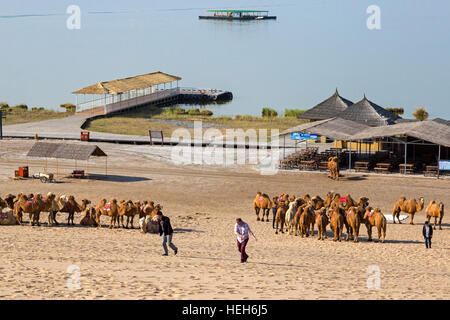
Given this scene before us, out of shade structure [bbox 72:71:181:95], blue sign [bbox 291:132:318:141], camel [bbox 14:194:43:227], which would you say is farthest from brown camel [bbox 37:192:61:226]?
shade structure [bbox 72:71:181:95]

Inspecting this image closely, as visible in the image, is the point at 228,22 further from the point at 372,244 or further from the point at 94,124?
the point at 372,244

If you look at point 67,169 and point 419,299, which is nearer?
point 419,299

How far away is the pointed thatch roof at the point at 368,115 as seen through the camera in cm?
4858

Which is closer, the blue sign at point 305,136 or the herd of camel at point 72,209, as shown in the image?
the herd of camel at point 72,209

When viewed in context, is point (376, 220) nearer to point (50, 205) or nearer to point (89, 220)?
point (89, 220)

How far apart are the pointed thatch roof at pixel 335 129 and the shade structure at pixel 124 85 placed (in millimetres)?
27646

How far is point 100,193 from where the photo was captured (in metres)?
32.4

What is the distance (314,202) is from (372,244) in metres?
3.76

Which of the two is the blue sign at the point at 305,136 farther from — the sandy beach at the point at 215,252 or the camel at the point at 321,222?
the camel at the point at 321,222

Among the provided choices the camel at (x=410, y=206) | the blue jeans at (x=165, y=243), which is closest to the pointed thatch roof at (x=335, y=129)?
the camel at (x=410, y=206)

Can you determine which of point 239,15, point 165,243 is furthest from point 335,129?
point 239,15

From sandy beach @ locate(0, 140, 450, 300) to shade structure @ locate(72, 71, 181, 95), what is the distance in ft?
93.6

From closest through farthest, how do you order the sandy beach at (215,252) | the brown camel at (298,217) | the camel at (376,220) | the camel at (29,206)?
the sandy beach at (215,252), the camel at (376,220), the brown camel at (298,217), the camel at (29,206)
